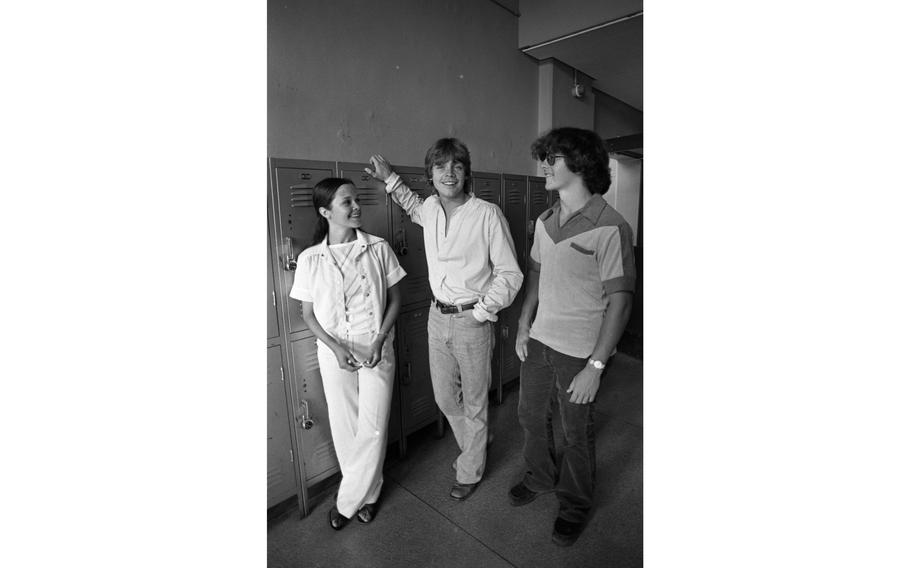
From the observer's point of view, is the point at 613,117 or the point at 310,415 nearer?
the point at 310,415

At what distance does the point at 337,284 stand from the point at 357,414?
0.53m

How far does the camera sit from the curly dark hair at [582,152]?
1580 millimetres

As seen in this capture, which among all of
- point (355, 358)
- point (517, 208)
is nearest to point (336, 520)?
point (355, 358)

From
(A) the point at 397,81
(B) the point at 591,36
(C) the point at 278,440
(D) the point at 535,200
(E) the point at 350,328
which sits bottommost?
(C) the point at 278,440

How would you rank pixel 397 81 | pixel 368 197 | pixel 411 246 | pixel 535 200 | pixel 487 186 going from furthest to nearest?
pixel 535 200
pixel 487 186
pixel 397 81
pixel 411 246
pixel 368 197

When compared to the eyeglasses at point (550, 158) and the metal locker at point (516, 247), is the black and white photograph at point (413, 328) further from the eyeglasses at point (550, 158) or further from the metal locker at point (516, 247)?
the metal locker at point (516, 247)

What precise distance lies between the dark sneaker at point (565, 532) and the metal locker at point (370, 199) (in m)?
1.41

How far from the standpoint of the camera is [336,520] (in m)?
1.76

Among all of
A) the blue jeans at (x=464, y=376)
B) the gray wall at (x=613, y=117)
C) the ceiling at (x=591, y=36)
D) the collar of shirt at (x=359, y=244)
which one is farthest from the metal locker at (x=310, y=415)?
the gray wall at (x=613, y=117)

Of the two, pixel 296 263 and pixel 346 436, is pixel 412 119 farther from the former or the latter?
pixel 346 436

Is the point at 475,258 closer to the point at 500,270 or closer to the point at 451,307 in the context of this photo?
the point at 500,270

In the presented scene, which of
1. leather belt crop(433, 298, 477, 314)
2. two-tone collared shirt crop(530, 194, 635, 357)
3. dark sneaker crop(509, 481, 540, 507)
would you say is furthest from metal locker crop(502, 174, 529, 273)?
dark sneaker crop(509, 481, 540, 507)
